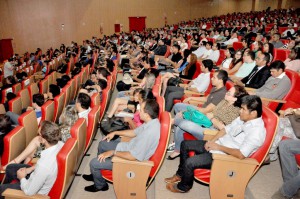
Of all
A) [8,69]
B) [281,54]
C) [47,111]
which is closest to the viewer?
[47,111]

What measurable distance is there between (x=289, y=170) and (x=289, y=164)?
0.14ft

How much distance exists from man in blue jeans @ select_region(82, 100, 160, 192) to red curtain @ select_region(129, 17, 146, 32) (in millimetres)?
12788

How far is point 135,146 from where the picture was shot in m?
1.73

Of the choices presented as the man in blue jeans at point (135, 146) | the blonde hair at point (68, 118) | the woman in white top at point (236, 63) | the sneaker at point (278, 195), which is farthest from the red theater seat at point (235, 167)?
the woman in white top at point (236, 63)

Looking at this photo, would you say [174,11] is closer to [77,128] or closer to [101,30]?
[101,30]

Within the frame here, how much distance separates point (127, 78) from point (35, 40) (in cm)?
920

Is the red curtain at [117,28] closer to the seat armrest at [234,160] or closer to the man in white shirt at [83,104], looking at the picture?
the man in white shirt at [83,104]

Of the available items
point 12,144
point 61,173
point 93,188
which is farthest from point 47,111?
point 61,173

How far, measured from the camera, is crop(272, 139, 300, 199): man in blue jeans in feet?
5.48

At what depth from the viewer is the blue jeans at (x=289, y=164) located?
1.68 m

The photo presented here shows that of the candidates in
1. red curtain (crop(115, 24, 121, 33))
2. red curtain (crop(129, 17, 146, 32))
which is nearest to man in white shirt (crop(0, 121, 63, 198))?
red curtain (crop(115, 24, 121, 33))

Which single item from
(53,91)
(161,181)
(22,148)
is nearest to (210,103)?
(161,181)

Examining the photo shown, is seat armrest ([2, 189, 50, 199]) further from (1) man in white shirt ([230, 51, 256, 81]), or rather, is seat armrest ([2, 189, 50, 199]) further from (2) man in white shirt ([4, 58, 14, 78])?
(2) man in white shirt ([4, 58, 14, 78])

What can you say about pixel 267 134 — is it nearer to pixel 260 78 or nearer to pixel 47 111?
pixel 260 78
